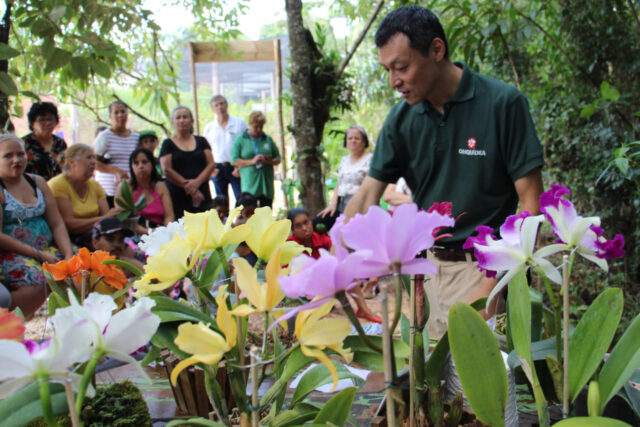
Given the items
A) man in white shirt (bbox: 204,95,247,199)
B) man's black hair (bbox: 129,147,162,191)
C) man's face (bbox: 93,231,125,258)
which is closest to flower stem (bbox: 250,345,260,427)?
man's face (bbox: 93,231,125,258)

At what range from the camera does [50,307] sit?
1007mm

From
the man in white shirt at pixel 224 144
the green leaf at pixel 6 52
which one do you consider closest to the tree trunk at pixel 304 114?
the man in white shirt at pixel 224 144

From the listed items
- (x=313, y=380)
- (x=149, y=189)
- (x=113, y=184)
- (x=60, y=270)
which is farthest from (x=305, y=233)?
(x=313, y=380)

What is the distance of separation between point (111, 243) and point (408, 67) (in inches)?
82.4

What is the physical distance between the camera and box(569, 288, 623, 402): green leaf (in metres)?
0.69

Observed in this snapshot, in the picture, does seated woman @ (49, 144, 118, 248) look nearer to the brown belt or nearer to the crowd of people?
the crowd of people

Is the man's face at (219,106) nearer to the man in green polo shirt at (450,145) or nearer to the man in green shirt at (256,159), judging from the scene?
the man in green shirt at (256,159)

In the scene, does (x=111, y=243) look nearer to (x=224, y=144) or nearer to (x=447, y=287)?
(x=447, y=287)

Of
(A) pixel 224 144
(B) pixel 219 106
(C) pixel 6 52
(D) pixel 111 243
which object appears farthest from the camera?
(A) pixel 224 144

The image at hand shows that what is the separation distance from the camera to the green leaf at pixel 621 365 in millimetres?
657

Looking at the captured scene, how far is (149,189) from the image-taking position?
377 centimetres

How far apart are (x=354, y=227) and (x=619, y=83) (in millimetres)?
3700

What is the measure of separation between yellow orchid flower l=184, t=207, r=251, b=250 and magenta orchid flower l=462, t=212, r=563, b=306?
0.29 m

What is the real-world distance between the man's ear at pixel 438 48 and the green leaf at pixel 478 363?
1.13 metres
